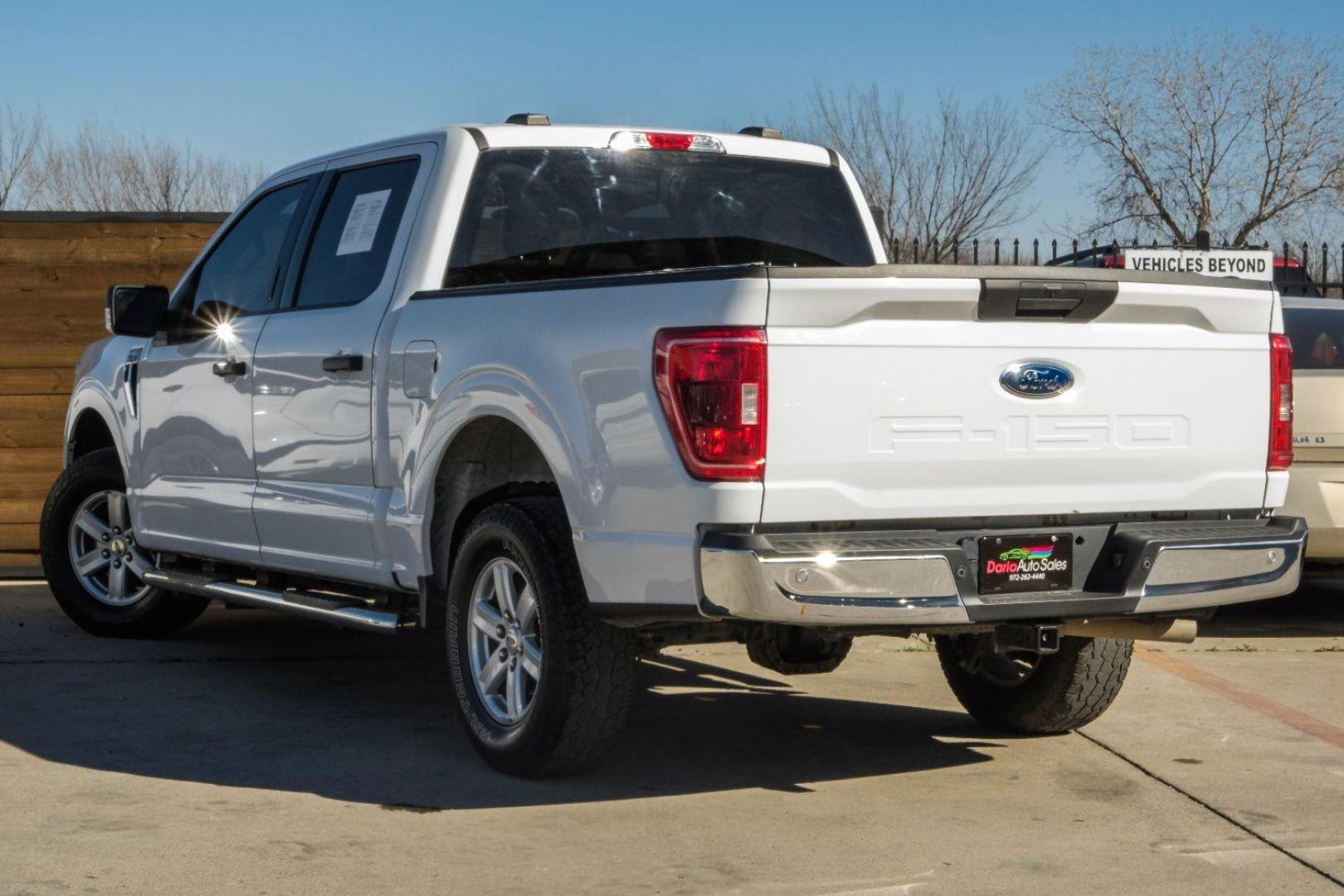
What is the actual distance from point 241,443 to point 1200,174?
30873mm

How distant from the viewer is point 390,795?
17.2 ft

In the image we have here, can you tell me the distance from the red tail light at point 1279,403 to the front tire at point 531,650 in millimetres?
1950

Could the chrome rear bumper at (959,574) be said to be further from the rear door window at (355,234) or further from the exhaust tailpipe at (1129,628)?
the rear door window at (355,234)

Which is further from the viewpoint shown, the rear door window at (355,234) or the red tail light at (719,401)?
the rear door window at (355,234)

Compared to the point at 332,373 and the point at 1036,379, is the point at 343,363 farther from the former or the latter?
the point at 1036,379

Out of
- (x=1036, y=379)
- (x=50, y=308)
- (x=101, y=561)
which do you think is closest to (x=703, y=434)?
(x=1036, y=379)

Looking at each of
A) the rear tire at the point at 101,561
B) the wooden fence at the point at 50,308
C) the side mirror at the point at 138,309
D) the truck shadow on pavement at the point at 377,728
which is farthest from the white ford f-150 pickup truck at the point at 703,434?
the wooden fence at the point at 50,308

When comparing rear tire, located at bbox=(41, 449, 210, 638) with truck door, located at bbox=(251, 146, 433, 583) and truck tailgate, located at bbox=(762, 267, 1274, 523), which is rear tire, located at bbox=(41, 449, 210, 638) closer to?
truck door, located at bbox=(251, 146, 433, 583)

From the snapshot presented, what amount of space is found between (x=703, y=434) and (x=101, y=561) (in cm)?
476

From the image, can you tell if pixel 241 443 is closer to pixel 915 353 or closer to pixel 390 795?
pixel 390 795

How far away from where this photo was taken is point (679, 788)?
538cm

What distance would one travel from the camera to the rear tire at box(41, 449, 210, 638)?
8234 mm

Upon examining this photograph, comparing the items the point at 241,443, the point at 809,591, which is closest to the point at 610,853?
the point at 809,591

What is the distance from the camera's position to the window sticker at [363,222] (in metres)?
6.39
